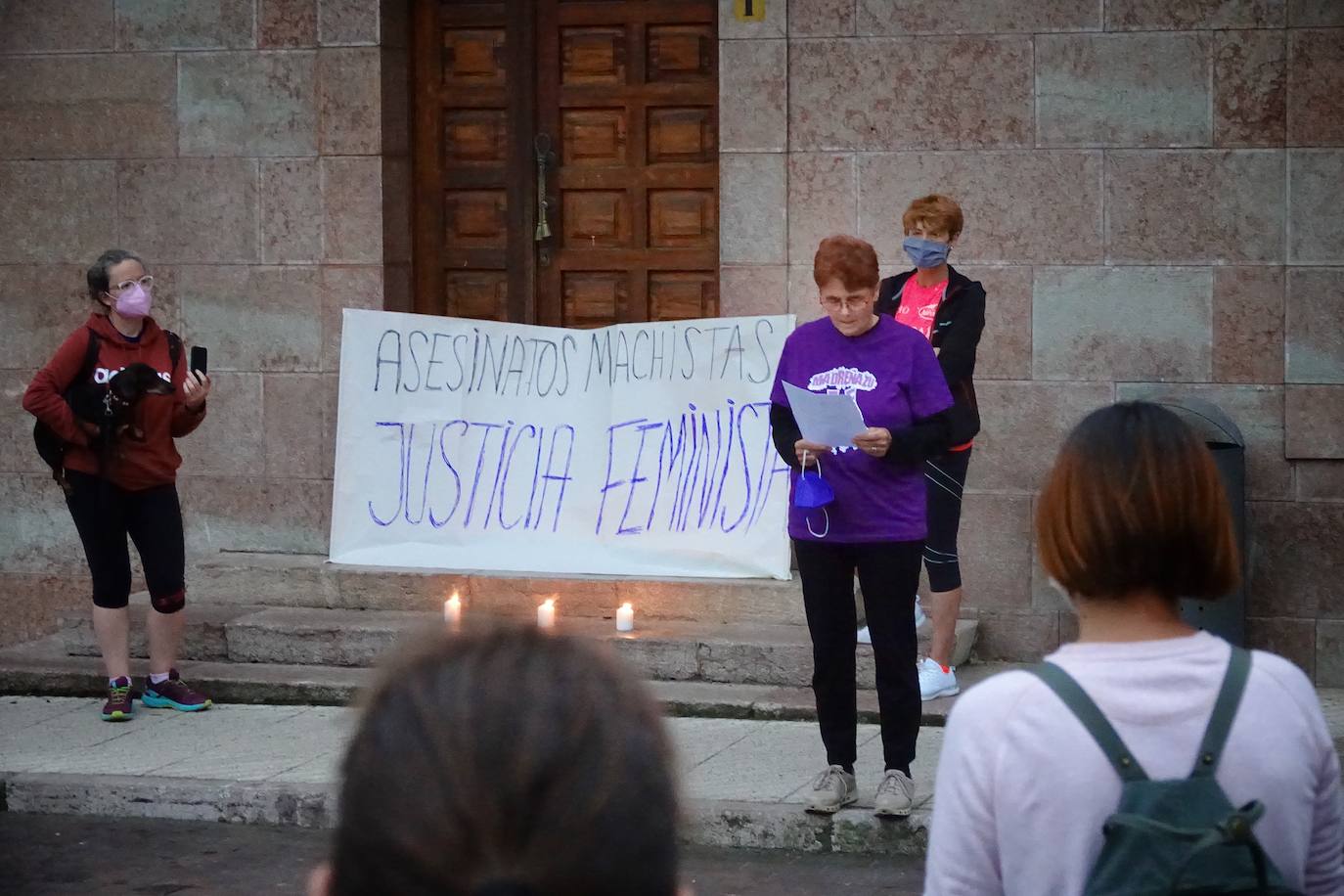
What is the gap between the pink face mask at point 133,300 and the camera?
7418 millimetres

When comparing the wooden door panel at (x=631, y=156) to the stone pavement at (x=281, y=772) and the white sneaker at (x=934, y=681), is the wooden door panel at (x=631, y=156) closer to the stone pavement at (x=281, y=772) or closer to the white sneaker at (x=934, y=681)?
the white sneaker at (x=934, y=681)

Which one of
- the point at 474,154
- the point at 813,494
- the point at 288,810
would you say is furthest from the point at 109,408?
the point at 813,494

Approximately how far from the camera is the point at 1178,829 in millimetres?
2107

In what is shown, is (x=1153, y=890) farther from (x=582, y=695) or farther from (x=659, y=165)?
(x=659, y=165)

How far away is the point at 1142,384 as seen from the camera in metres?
8.50

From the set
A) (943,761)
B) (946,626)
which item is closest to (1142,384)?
(946,626)

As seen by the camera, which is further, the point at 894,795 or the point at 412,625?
the point at 412,625

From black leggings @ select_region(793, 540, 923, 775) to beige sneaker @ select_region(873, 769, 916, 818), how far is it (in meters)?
0.05

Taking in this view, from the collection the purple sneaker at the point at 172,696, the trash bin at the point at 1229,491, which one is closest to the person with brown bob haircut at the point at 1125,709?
the trash bin at the point at 1229,491

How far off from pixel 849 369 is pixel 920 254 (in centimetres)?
162

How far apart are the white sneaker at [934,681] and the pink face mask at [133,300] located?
3.47 m

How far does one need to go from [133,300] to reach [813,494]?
3.20 m

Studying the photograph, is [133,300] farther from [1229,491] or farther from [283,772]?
[1229,491]

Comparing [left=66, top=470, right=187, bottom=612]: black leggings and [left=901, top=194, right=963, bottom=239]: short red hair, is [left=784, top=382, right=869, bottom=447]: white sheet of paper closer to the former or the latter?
[left=901, top=194, right=963, bottom=239]: short red hair
